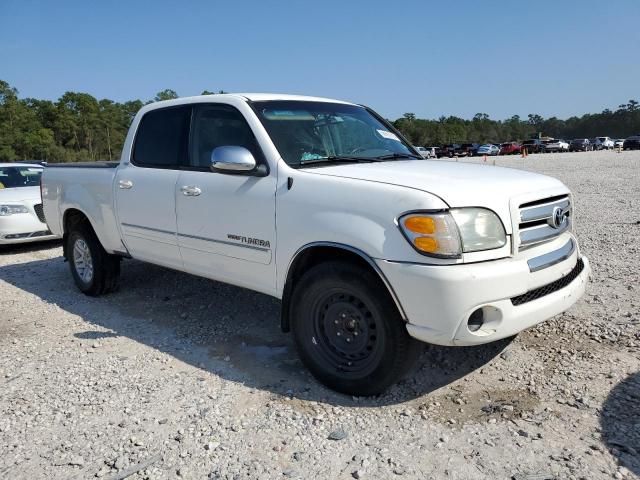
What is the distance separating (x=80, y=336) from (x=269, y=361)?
6.05 feet

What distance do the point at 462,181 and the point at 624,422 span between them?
1627 millimetres

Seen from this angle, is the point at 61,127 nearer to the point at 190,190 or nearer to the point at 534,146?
the point at 534,146

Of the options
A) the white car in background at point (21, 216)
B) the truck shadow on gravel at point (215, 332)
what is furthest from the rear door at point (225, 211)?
the white car in background at point (21, 216)

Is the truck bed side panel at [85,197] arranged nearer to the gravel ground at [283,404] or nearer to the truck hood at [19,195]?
the gravel ground at [283,404]

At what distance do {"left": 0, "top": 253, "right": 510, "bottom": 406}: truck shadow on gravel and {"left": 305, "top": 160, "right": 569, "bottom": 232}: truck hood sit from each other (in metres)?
1.30

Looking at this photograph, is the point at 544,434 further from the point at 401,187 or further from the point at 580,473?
the point at 401,187

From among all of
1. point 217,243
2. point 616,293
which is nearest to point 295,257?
point 217,243

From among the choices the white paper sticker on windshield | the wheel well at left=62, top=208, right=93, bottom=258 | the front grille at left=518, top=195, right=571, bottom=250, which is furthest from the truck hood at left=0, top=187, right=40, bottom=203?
the front grille at left=518, top=195, right=571, bottom=250

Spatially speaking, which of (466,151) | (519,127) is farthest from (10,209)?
(519,127)

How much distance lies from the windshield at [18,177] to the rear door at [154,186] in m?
5.56

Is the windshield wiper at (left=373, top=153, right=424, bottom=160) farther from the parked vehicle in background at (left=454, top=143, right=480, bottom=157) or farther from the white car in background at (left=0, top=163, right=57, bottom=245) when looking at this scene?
the parked vehicle in background at (left=454, top=143, right=480, bottom=157)

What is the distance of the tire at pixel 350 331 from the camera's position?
3154 millimetres

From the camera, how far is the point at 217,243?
409 centimetres

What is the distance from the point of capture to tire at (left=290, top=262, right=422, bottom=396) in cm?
315
